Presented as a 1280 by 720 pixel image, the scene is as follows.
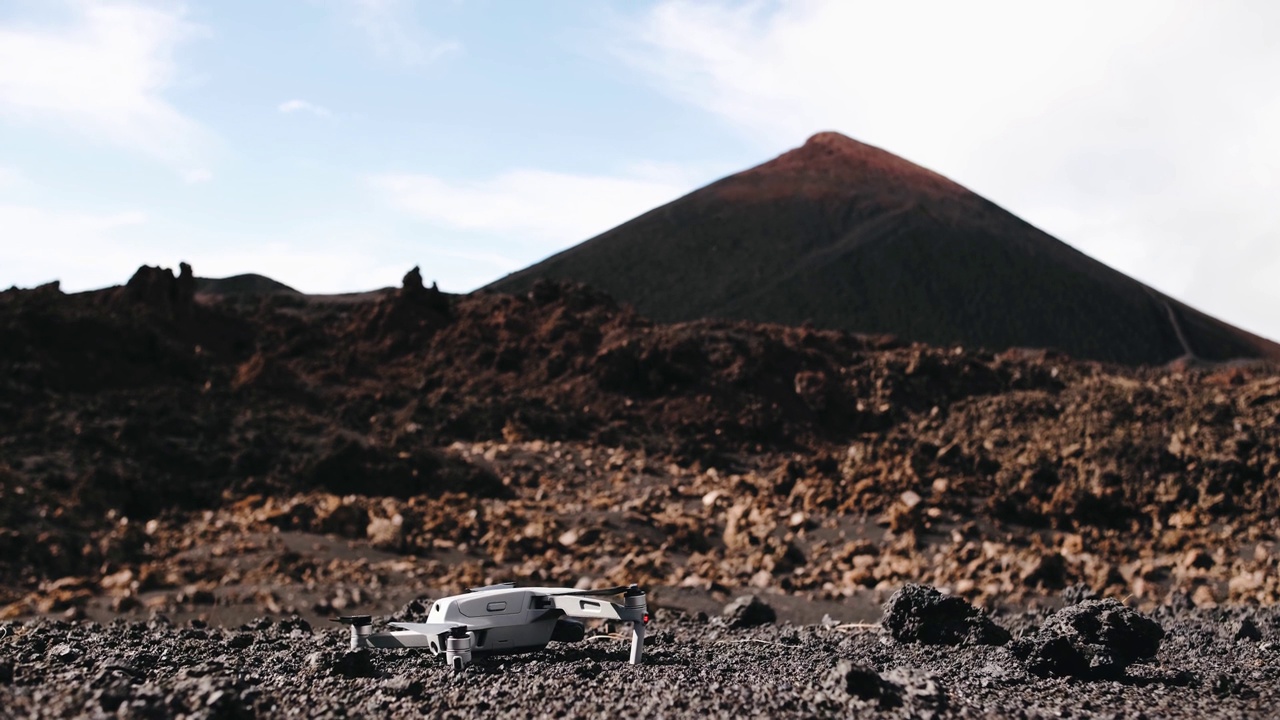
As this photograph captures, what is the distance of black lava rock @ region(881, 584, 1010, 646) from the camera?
258 inches

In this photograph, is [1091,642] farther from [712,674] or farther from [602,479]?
[602,479]

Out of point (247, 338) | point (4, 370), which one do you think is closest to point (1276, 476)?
point (4, 370)

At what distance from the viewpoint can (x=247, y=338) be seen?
27797mm

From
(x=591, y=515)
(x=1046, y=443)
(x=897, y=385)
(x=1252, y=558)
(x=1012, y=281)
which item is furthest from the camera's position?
(x=1012, y=281)

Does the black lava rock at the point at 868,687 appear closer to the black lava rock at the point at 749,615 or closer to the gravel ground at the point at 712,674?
the gravel ground at the point at 712,674

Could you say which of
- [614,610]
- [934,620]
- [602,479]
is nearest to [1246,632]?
[934,620]

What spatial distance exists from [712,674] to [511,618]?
1.05 meters

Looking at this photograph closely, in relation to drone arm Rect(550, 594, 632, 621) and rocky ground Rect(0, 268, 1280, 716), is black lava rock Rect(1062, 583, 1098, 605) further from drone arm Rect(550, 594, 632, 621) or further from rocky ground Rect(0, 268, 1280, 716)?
drone arm Rect(550, 594, 632, 621)

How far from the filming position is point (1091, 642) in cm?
544

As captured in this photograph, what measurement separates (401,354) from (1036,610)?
2000cm

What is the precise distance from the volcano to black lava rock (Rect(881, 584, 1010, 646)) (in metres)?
33.8

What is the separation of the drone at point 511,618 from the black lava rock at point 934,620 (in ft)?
6.76

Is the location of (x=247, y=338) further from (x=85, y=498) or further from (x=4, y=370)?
(x=85, y=498)

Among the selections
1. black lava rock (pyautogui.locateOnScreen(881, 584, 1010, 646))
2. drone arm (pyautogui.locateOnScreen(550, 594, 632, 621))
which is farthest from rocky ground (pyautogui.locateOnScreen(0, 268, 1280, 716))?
drone arm (pyautogui.locateOnScreen(550, 594, 632, 621))
